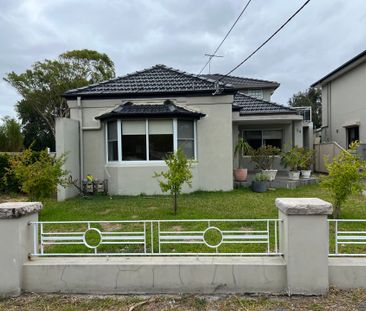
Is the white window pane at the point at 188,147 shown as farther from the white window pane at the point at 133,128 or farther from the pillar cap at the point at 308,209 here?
the pillar cap at the point at 308,209

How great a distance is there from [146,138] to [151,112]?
0.91 m

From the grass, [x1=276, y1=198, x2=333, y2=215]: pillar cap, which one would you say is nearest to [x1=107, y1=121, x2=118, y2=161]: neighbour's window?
the grass

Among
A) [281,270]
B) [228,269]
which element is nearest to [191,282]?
[228,269]

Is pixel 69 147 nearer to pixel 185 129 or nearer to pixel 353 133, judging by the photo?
pixel 185 129

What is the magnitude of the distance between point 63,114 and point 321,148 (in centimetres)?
2670

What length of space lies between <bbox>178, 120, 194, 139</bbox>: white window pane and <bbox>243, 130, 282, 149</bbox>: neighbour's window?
17.9 ft

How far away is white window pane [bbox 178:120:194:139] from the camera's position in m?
11.7

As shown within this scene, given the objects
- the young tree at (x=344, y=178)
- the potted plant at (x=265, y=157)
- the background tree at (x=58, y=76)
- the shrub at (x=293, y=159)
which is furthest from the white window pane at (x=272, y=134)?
the background tree at (x=58, y=76)

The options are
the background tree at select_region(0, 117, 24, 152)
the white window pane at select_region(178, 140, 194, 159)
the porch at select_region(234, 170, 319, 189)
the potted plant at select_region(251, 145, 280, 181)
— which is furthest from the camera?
the background tree at select_region(0, 117, 24, 152)

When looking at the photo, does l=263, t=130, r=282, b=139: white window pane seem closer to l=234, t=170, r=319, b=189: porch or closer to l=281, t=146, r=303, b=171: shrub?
l=281, t=146, r=303, b=171: shrub

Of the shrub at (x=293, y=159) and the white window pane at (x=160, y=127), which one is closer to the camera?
the white window pane at (x=160, y=127)

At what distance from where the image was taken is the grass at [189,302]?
354 cm

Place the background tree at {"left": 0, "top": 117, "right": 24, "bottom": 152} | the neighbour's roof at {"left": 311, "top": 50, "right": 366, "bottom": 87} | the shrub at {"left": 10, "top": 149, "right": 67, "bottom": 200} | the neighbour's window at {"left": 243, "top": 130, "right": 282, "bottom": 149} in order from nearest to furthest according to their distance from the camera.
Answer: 1. the shrub at {"left": 10, "top": 149, "right": 67, "bottom": 200}
2. the neighbour's roof at {"left": 311, "top": 50, "right": 366, "bottom": 87}
3. the neighbour's window at {"left": 243, "top": 130, "right": 282, "bottom": 149}
4. the background tree at {"left": 0, "top": 117, "right": 24, "bottom": 152}

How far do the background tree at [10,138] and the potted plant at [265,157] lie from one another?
1233cm
